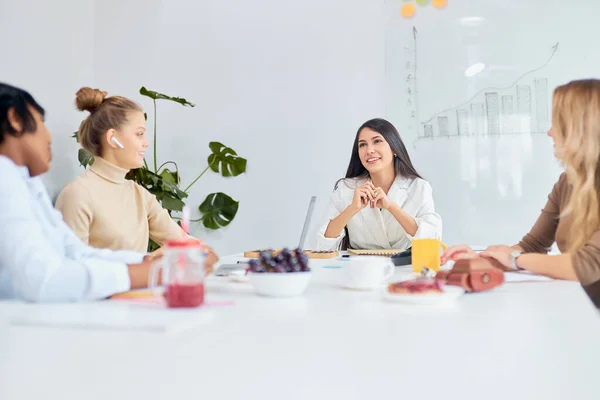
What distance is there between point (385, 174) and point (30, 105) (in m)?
2.12

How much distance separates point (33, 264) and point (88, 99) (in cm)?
141

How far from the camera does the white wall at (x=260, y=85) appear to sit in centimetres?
418

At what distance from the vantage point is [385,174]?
10.6 feet

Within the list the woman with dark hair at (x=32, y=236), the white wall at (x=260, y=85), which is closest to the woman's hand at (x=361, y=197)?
the white wall at (x=260, y=85)

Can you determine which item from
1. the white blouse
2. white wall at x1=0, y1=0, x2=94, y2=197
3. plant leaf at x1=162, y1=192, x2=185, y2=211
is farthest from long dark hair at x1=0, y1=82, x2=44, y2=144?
plant leaf at x1=162, y1=192, x2=185, y2=211

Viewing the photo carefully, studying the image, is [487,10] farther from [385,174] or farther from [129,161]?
[129,161]

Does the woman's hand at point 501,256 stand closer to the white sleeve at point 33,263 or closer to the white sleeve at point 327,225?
the white sleeve at point 33,263

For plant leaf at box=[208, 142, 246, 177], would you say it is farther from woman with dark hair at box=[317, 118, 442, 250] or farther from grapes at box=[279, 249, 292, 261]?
grapes at box=[279, 249, 292, 261]

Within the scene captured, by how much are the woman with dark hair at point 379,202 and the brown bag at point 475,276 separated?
121 centimetres

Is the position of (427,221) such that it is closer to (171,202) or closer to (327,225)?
(327,225)

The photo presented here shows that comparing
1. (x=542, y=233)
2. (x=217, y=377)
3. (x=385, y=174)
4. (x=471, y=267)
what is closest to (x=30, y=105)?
(x=217, y=377)

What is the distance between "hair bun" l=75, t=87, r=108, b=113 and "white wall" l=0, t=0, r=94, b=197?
1238 millimetres

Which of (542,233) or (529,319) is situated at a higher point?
(542,233)

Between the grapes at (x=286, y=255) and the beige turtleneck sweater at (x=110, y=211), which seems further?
the beige turtleneck sweater at (x=110, y=211)
